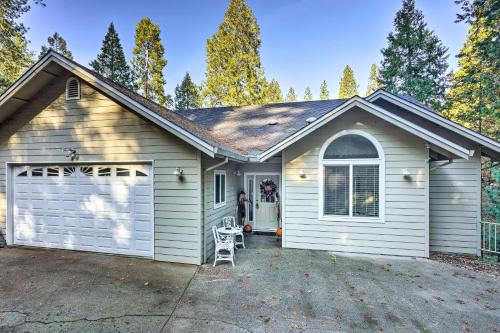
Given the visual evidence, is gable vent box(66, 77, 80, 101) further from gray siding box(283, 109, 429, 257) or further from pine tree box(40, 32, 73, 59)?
pine tree box(40, 32, 73, 59)

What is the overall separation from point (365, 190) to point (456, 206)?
2.57 metres

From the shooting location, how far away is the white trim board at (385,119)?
5289 millimetres

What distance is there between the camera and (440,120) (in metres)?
6.43

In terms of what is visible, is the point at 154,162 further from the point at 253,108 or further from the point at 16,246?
the point at 253,108

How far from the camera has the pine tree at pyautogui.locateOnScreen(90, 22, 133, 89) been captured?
19438mm

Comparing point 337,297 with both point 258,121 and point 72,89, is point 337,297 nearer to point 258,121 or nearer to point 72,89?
point 258,121

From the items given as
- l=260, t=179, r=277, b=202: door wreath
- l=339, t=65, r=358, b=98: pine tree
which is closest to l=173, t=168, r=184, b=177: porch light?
l=260, t=179, r=277, b=202: door wreath

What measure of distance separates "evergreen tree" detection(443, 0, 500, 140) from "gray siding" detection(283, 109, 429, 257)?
8956 millimetres

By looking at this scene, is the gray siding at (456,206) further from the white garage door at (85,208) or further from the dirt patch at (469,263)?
the white garage door at (85,208)

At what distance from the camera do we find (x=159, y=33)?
19.2 meters

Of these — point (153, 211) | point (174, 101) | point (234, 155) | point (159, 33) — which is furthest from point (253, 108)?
point (174, 101)

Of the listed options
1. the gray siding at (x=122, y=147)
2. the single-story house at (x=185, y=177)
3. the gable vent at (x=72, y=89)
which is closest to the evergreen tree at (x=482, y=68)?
the single-story house at (x=185, y=177)

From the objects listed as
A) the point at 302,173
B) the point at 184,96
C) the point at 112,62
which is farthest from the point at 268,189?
the point at 184,96

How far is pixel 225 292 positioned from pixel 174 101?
24897mm
